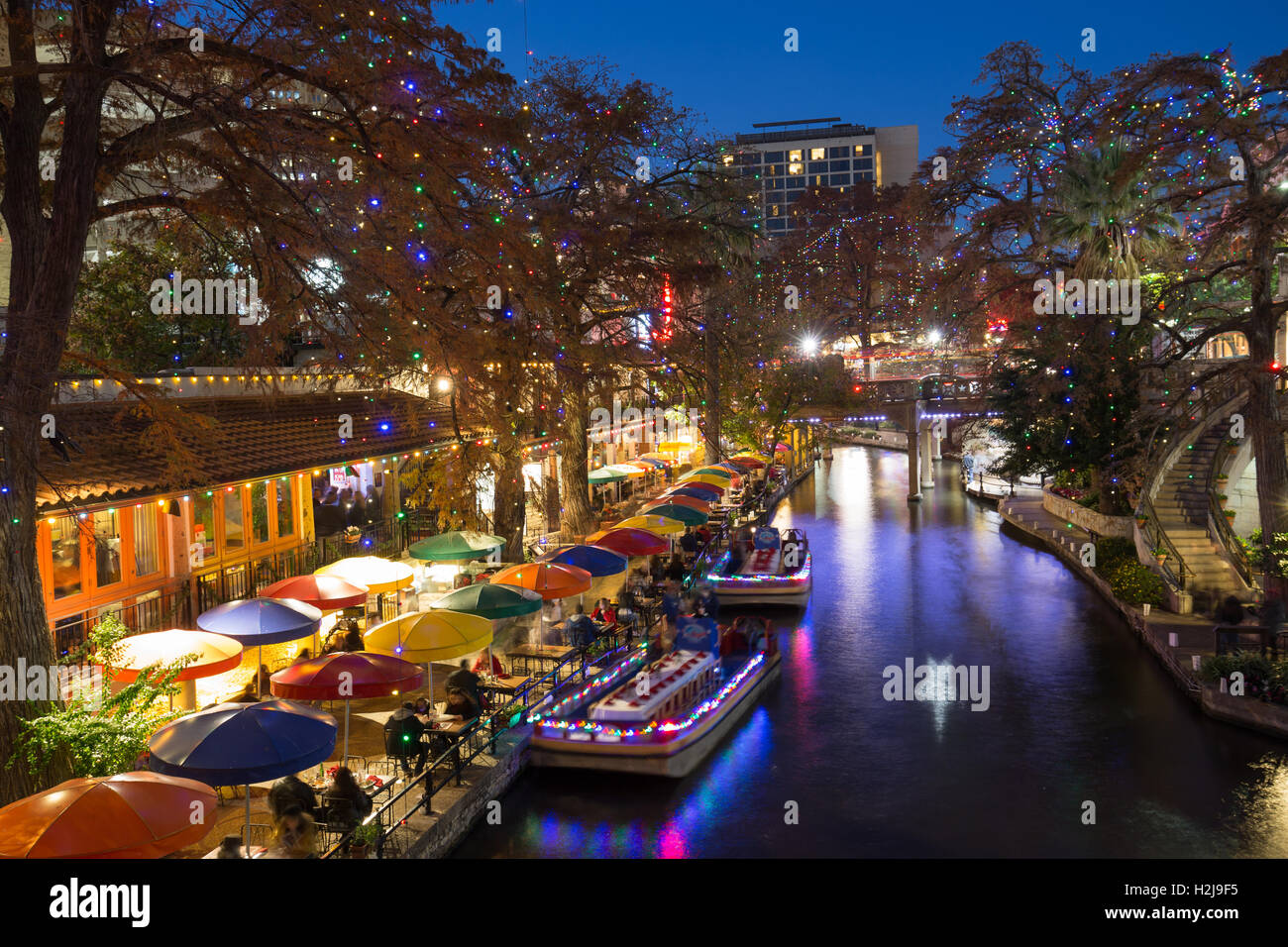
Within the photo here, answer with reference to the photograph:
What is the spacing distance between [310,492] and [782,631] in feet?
41.0

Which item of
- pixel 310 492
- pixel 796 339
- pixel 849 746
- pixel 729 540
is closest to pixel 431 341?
pixel 849 746

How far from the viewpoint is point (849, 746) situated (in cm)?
1691

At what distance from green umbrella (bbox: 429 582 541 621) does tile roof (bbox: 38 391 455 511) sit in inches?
122

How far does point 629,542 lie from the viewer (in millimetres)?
→ 24219

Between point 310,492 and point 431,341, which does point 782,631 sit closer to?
point 310,492

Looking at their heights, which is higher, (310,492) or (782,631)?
(310,492)

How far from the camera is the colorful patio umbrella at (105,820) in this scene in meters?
7.94

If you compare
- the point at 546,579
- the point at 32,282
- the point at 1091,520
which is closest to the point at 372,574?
the point at 546,579

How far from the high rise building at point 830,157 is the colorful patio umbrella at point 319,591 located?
5898 inches

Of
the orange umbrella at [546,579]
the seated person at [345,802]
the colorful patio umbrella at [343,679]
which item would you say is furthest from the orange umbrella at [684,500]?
the seated person at [345,802]

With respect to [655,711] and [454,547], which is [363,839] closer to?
[655,711]

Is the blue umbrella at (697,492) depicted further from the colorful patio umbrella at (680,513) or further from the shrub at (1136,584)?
the shrub at (1136,584)

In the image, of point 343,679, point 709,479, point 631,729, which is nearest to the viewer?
point 343,679

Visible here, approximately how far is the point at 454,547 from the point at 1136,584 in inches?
704
